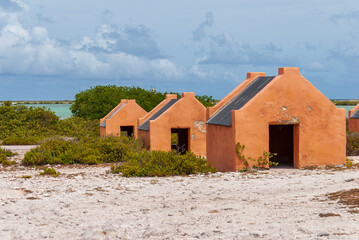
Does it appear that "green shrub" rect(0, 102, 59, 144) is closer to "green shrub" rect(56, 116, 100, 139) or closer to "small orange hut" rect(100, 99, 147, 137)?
"green shrub" rect(56, 116, 100, 139)

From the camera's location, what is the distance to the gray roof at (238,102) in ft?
51.4

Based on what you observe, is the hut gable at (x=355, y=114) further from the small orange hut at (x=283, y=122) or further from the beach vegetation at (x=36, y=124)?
the beach vegetation at (x=36, y=124)


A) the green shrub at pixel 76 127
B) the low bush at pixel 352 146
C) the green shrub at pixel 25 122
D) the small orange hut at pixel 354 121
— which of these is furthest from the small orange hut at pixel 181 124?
the green shrub at pixel 25 122

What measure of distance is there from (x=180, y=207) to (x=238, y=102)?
7.65 m

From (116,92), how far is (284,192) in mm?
38636

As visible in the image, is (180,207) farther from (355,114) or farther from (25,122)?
(25,122)

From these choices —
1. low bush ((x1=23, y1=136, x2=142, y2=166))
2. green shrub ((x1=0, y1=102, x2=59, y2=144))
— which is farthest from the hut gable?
green shrub ((x1=0, y1=102, x2=59, y2=144))

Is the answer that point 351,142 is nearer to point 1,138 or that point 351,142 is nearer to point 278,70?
point 278,70

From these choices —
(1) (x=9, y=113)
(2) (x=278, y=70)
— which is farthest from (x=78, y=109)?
(2) (x=278, y=70)

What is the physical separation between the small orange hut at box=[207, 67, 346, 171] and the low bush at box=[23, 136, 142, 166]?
5403 mm

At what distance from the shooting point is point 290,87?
49.9 feet

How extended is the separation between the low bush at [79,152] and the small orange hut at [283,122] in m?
5.40

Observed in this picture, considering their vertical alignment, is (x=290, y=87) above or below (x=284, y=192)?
above

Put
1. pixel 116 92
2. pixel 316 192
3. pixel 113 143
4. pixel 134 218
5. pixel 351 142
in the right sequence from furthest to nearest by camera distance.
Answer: pixel 116 92
pixel 351 142
pixel 113 143
pixel 316 192
pixel 134 218
